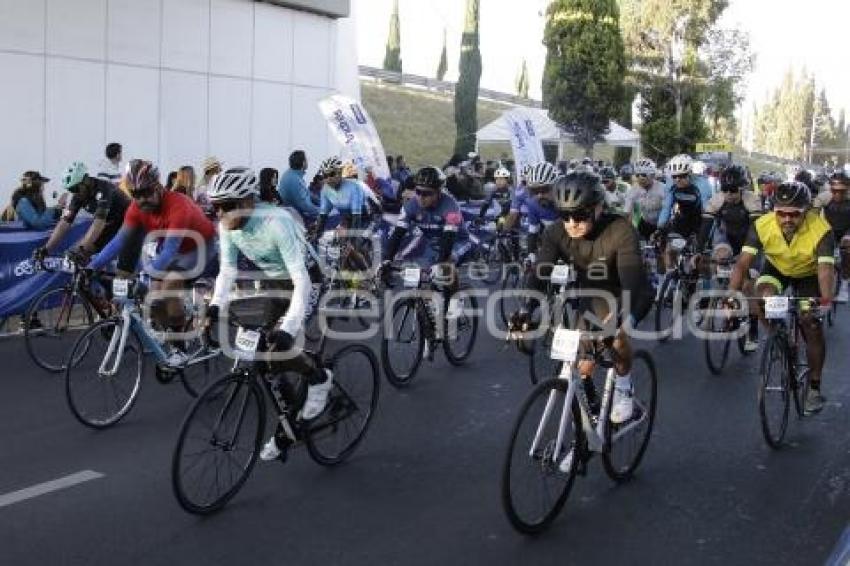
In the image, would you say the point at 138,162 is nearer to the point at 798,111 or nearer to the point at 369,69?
the point at 369,69

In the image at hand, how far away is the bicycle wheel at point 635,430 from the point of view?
17.9 feet

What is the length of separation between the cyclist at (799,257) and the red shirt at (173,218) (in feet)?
13.7

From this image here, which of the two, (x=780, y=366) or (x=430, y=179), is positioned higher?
(x=430, y=179)

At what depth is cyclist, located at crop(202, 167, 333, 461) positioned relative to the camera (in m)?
5.20

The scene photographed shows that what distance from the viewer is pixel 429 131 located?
49531 millimetres

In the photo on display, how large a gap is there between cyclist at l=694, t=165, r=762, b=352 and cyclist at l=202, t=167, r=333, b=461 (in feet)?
18.9

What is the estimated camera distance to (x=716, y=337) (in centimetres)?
910

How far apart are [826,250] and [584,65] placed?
30247 millimetres

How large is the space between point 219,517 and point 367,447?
1525 mm

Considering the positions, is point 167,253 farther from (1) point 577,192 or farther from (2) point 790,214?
(2) point 790,214

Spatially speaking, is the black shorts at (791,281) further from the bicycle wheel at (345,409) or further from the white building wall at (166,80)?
the white building wall at (166,80)

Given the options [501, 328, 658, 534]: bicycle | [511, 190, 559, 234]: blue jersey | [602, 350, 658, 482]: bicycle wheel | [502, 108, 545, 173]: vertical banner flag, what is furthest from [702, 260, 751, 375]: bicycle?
[502, 108, 545, 173]: vertical banner flag

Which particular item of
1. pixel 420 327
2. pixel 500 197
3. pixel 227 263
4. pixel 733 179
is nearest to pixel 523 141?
pixel 500 197

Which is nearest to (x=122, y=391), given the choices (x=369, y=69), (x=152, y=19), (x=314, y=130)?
(x=152, y=19)
